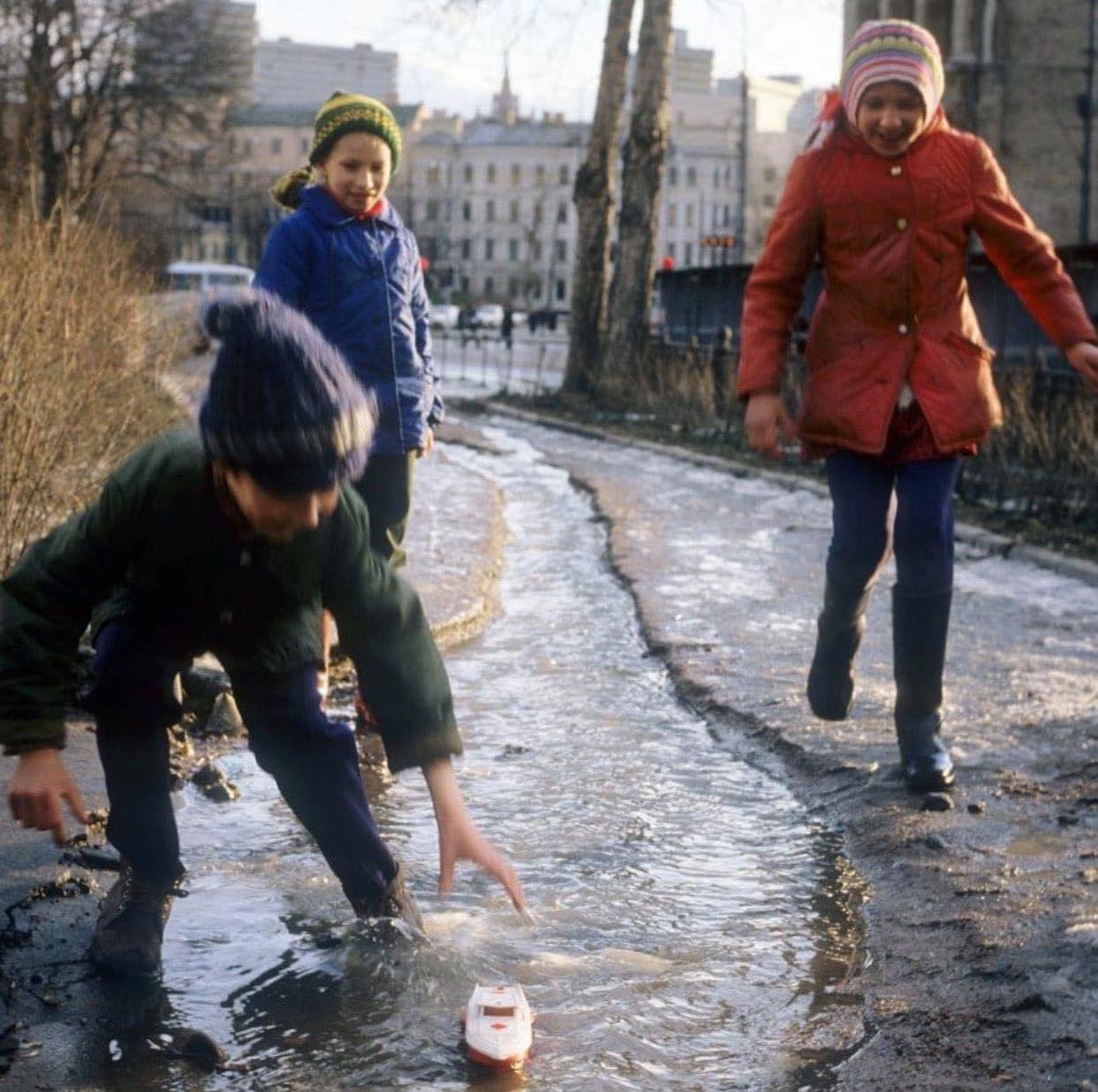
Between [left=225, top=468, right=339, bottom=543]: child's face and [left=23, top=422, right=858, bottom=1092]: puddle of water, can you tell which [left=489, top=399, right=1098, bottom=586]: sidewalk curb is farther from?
[left=225, top=468, right=339, bottom=543]: child's face

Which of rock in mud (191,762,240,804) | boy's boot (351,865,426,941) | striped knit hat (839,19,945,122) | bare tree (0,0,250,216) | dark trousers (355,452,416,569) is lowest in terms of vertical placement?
rock in mud (191,762,240,804)

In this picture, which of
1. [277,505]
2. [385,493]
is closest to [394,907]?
[277,505]

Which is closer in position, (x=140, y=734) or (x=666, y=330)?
(x=140, y=734)

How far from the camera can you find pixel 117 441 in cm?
886

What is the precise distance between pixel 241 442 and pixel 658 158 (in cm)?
2108

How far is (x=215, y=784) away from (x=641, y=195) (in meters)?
19.7

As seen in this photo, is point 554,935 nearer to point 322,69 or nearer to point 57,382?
point 57,382

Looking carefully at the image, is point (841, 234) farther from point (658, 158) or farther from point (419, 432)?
point (658, 158)

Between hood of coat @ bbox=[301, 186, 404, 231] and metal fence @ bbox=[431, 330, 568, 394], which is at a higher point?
hood of coat @ bbox=[301, 186, 404, 231]

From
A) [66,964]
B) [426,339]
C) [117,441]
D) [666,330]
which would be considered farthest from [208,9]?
[66,964]

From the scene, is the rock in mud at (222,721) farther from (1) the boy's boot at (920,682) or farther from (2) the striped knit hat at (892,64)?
(2) the striped knit hat at (892,64)

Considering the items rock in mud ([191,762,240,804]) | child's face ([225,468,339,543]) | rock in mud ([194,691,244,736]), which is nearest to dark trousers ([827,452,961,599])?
rock in mud ([191,762,240,804])

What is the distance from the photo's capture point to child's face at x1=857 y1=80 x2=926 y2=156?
4.84m

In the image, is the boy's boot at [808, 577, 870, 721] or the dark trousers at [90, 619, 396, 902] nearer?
the dark trousers at [90, 619, 396, 902]
